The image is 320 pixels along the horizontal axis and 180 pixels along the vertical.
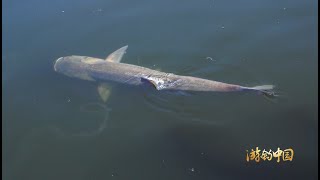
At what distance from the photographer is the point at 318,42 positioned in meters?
8.25

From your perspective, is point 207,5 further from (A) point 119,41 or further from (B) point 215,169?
(B) point 215,169

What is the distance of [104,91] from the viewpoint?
8102 millimetres

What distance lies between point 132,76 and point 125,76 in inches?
5.8

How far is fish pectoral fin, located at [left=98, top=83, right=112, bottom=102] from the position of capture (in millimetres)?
7964

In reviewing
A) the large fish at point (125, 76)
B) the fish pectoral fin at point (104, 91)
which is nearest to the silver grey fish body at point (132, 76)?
the large fish at point (125, 76)

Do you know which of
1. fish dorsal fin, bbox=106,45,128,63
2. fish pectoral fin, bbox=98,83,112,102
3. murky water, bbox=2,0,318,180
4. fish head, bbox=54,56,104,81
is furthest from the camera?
fish dorsal fin, bbox=106,45,128,63

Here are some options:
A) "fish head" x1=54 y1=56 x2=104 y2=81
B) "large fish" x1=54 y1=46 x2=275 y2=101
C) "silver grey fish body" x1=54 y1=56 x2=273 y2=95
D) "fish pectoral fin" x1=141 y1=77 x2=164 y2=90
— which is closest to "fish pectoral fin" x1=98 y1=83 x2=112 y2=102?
"large fish" x1=54 y1=46 x2=275 y2=101

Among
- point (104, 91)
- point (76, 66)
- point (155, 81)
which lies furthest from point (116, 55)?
point (155, 81)

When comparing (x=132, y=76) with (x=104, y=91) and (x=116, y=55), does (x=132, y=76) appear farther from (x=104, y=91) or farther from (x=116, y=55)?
(x=116, y=55)

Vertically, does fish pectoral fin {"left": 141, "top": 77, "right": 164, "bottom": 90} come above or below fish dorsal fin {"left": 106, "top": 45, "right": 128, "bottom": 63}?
below

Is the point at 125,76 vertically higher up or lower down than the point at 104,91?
higher up

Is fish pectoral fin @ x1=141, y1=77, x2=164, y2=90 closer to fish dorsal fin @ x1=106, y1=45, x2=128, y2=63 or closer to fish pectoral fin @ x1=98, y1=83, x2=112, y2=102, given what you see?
fish pectoral fin @ x1=98, y1=83, x2=112, y2=102

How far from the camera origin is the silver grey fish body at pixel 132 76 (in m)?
7.32

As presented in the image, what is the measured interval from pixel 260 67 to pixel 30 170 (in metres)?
4.39
